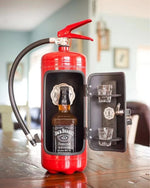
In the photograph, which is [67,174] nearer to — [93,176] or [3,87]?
[93,176]

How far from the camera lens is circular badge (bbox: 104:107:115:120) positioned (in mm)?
857

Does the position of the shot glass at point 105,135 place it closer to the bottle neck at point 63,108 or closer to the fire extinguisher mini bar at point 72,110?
the fire extinguisher mini bar at point 72,110

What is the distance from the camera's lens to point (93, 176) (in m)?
0.79

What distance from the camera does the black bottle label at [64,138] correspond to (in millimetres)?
791

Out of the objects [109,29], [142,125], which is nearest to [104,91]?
[142,125]

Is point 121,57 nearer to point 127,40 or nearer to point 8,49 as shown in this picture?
point 127,40

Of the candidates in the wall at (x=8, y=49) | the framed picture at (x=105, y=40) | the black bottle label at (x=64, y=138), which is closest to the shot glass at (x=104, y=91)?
the black bottle label at (x=64, y=138)

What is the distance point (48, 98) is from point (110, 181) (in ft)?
0.92

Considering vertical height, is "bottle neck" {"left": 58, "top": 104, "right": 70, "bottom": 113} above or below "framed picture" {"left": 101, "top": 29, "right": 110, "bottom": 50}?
below

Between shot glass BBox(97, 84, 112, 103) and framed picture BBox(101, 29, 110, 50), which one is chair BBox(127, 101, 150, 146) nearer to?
framed picture BBox(101, 29, 110, 50)

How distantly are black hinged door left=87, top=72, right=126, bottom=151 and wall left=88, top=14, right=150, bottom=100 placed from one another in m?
3.62

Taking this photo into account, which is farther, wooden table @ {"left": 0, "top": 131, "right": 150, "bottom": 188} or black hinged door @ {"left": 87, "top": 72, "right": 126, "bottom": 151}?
black hinged door @ {"left": 87, "top": 72, "right": 126, "bottom": 151}

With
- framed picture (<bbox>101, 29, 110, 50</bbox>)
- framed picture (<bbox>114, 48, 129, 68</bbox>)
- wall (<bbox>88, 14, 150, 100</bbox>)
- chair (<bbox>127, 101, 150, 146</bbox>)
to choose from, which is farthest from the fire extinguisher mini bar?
framed picture (<bbox>114, 48, 129, 68</bbox>)

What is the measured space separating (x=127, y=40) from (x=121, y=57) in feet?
1.09
